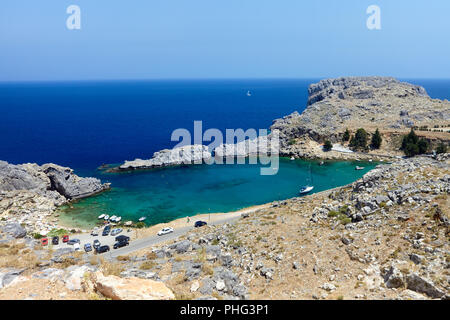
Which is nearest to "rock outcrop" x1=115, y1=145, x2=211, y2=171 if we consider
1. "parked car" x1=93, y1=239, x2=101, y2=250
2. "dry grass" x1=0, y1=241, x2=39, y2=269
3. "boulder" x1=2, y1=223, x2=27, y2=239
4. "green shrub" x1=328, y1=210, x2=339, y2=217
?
"boulder" x1=2, y1=223, x2=27, y2=239

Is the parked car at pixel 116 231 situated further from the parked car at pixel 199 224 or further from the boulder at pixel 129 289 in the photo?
the boulder at pixel 129 289

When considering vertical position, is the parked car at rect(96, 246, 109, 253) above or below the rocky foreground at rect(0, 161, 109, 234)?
below

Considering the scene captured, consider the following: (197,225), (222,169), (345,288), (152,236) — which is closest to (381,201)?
(345,288)

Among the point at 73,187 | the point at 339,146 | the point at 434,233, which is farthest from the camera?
the point at 339,146

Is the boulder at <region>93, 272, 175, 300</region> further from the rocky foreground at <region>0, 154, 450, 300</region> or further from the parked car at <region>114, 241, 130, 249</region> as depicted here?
the parked car at <region>114, 241, 130, 249</region>

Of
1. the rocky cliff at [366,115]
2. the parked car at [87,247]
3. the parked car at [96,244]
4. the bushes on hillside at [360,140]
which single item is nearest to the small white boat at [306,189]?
the rocky cliff at [366,115]
